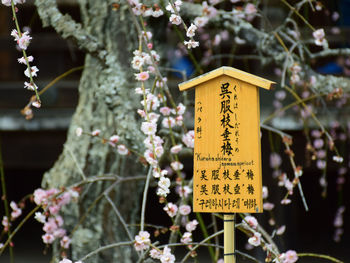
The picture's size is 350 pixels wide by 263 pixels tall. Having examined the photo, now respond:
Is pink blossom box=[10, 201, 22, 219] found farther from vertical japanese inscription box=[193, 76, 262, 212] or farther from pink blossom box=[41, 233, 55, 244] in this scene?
vertical japanese inscription box=[193, 76, 262, 212]

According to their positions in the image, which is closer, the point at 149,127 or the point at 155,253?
the point at 149,127

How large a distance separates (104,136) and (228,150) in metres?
1.25

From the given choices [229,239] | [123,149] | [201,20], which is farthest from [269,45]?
[229,239]

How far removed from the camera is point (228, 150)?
95.3 inches

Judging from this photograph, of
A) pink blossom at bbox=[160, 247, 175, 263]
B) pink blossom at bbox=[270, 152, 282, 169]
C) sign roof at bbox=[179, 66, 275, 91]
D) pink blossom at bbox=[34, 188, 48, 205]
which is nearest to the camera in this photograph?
sign roof at bbox=[179, 66, 275, 91]

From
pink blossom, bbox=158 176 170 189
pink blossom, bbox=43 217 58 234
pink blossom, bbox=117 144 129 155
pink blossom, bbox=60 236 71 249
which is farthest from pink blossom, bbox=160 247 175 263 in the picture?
pink blossom, bbox=43 217 58 234

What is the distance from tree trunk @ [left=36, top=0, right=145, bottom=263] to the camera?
3.30 m

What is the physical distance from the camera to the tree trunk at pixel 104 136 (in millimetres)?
3303

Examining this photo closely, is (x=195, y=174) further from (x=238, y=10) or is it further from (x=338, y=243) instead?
(x=338, y=243)

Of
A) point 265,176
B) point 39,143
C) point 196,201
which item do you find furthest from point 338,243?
point 196,201

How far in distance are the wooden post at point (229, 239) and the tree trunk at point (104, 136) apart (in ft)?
3.14

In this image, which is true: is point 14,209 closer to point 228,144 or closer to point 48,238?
point 48,238

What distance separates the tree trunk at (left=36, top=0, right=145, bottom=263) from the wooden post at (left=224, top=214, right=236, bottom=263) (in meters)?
0.96

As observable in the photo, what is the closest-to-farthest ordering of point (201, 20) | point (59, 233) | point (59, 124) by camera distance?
1. point (201, 20)
2. point (59, 233)
3. point (59, 124)
